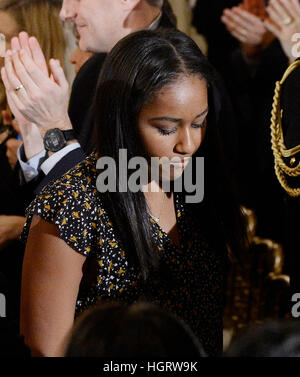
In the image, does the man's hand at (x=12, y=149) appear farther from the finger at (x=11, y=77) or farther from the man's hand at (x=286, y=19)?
the man's hand at (x=286, y=19)

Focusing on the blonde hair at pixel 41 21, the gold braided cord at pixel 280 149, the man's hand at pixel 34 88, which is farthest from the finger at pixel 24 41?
the gold braided cord at pixel 280 149

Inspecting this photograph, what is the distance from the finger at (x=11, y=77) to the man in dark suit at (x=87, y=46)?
0.10 meters

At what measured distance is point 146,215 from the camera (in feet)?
4.68

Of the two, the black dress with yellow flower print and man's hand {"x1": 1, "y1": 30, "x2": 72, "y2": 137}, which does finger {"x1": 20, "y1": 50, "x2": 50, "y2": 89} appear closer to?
man's hand {"x1": 1, "y1": 30, "x2": 72, "y2": 137}

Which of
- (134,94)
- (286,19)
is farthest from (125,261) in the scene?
(286,19)

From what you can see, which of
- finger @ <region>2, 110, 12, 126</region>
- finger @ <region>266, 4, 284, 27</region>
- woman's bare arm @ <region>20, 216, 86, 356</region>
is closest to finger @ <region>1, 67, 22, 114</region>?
finger @ <region>2, 110, 12, 126</region>

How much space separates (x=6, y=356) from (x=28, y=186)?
788 millimetres

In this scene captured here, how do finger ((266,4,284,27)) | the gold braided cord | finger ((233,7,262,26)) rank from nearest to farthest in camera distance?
1. the gold braided cord
2. finger ((266,4,284,27))
3. finger ((233,7,262,26))

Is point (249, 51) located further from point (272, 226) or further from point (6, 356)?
point (6, 356)

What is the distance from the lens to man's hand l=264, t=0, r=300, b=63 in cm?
202

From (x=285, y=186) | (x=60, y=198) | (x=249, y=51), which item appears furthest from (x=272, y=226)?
(x=60, y=198)

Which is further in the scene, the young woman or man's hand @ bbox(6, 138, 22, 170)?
man's hand @ bbox(6, 138, 22, 170)

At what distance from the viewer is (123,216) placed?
1381 mm
